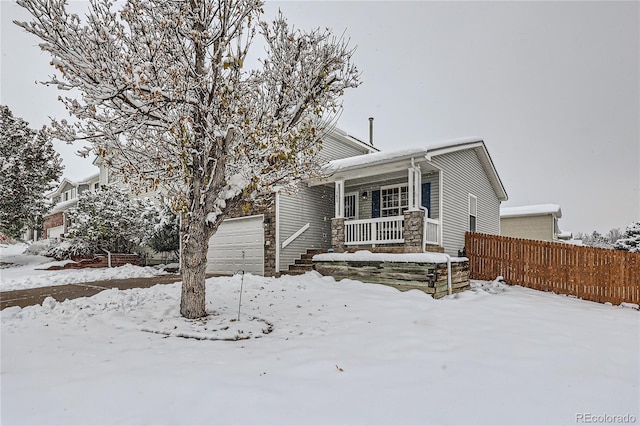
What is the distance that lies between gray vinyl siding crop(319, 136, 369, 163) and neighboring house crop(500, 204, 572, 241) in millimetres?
12929

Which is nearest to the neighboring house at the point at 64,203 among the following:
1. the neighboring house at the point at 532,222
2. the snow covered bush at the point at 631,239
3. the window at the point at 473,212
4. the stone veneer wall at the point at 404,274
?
the stone veneer wall at the point at 404,274

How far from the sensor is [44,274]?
12023mm

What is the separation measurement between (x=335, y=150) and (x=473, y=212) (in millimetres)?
5759

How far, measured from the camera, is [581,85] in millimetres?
15914

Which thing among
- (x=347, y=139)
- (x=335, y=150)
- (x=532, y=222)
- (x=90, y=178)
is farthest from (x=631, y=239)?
(x=90, y=178)

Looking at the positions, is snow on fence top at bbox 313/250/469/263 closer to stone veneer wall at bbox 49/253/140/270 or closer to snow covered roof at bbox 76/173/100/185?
stone veneer wall at bbox 49/253/140/270

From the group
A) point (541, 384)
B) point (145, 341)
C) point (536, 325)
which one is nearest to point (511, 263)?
point (536, 325)

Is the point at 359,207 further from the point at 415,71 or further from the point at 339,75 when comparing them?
the point at 415,71

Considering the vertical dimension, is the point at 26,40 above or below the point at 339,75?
above

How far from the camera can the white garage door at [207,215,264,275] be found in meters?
11.3

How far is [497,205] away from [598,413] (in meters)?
14.5

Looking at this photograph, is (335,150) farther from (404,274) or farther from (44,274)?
(44,274)

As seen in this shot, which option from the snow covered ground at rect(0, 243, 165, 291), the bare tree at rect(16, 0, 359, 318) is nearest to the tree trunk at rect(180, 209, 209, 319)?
the bare tree at rect(16, 0, 359, 318)

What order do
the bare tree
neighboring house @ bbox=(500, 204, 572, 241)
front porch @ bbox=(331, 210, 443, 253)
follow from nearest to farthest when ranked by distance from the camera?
1. the bare tree
2. front porch @ bbox=(331, 210, 443, 253)
3. neighboring house @ bbox=(500, 204, 572, 241)
